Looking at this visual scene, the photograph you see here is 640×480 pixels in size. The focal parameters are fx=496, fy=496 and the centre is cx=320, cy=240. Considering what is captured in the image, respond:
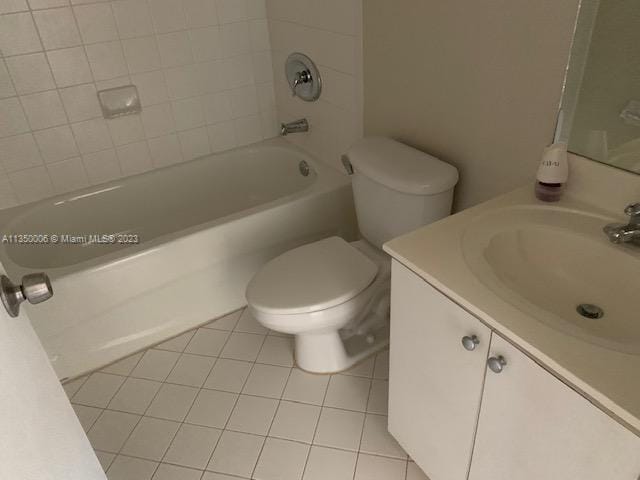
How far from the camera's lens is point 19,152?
202 centimetres

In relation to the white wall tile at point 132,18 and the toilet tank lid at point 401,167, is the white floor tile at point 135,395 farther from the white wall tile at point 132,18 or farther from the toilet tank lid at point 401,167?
the white wall tile at point 132,18

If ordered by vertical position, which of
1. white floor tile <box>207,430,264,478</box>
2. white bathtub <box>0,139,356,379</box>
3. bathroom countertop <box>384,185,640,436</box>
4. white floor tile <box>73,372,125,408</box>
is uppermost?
bathroom countertop <box>384,185,640,436</box>

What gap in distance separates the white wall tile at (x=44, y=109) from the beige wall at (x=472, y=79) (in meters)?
1.26

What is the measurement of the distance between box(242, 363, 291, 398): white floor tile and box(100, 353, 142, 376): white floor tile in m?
0.46

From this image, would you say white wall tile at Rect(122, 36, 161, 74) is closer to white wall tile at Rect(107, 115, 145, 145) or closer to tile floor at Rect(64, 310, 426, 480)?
white wall tile at Rect(107, 115, 145, 145)

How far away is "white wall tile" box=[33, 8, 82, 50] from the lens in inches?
73.7

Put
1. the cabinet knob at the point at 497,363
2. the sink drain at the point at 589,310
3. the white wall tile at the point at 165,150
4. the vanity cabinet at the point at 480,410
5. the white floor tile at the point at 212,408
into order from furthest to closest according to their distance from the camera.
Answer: the white wall tile at the point at 165,150 < the white floor tile at the point at 212,408 < the sink drain at the point at 589,310 < the cabinet knob at the point at 497,363 < the vanity cabinet at the point at 480,410

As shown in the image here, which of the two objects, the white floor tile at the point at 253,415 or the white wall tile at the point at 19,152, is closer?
the white floor tile at the point at 253,415

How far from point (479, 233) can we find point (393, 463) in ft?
2.56

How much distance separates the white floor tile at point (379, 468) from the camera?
1.43 metres

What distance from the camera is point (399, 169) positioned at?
58.8 inches

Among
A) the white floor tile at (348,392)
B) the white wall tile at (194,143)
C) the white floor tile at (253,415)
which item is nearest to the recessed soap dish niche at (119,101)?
the white wall tile at (194,143)

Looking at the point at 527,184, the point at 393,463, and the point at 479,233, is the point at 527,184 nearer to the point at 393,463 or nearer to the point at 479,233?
the point at 479,233

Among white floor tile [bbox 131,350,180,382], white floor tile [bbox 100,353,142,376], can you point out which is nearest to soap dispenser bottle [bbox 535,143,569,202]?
white floor tile [bbox 131,350,180,382]
